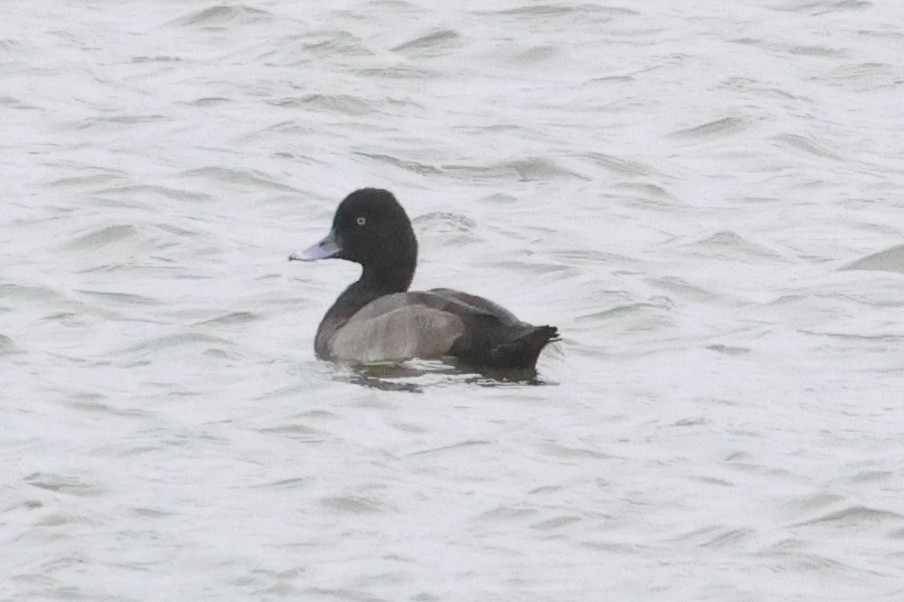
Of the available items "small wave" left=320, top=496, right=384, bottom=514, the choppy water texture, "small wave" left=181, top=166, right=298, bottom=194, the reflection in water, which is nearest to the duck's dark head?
the choppy water texture

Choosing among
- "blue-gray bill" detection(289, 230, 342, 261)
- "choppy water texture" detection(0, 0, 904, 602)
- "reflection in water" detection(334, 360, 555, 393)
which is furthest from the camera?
"blue-gray bill" detection(289, 230, 342, 261)

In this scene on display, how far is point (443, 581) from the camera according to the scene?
7.00 meters

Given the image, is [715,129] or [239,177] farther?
[715,129]

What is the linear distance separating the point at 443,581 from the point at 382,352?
288cm

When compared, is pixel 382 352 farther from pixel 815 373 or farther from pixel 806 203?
pixel 806 203

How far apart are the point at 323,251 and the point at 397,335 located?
2.94ft

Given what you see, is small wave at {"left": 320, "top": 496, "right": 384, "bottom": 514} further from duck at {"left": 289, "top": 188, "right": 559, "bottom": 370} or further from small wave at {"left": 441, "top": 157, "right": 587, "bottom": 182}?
small wave at {"left": 441, "top": 157, "right": 587, "bottom": 182}

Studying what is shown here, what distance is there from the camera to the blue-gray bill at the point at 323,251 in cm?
1049

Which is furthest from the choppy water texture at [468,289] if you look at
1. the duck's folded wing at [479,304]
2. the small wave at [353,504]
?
the duck's folded wing at [479,304]

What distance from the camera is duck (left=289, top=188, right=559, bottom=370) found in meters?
9.48

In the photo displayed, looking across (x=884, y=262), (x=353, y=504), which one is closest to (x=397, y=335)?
(x=353, y=504)

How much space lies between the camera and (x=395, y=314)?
9.84 metres

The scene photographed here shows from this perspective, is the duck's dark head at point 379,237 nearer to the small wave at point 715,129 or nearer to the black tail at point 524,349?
the black tail at point 524,349

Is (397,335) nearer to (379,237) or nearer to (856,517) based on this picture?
(379,237)
